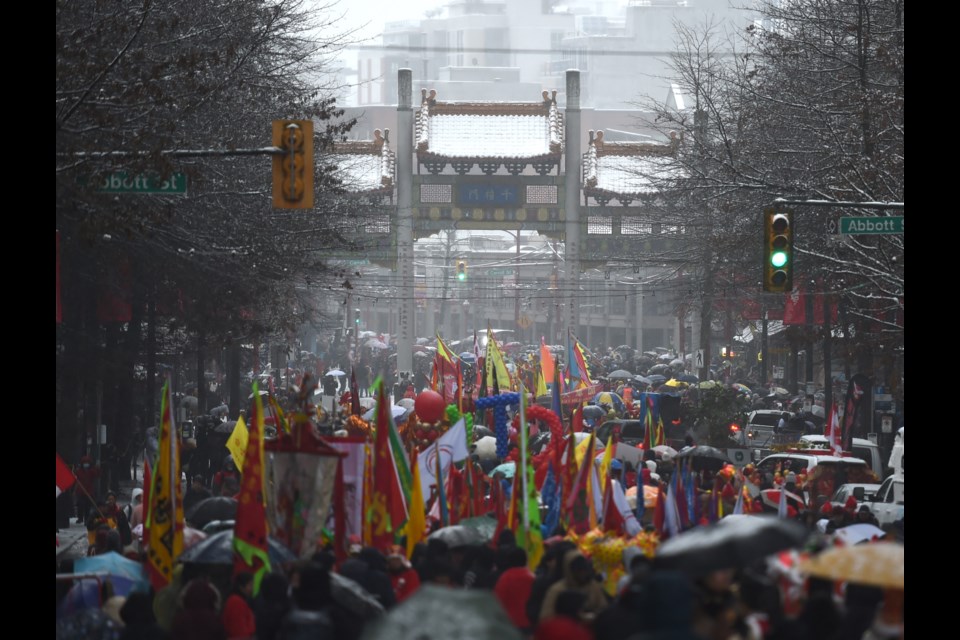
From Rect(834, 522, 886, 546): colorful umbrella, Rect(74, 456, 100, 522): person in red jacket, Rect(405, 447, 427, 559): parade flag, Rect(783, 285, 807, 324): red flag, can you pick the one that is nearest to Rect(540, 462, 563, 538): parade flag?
Rect(405, 447, 427, 559): parade flag

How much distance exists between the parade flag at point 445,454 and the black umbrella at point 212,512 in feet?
6.78

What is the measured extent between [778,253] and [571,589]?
957 cm

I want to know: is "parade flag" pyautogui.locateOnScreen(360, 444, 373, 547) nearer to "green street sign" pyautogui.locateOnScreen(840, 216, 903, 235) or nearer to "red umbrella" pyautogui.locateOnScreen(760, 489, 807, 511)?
"green street sign" pyautogui.locateOnScreen(840, 216, 903, 235)

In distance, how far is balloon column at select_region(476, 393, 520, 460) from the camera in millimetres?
20828

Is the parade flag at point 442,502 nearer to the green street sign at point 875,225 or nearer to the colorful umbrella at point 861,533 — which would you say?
the colorful umbrella at point 861,533

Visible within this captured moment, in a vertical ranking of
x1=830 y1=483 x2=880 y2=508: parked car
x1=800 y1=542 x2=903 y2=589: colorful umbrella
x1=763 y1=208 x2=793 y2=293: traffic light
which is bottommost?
x1=830 y1=483 x2=880 y2=508: parked car

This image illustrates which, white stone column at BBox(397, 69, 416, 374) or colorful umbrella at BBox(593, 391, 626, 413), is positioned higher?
white stone column at BBox(397, 69, 416, 374)

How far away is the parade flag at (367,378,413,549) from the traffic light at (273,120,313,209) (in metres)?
2.36

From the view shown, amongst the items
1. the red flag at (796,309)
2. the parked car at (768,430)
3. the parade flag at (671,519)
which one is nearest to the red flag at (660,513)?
the parade flag at (671,519)

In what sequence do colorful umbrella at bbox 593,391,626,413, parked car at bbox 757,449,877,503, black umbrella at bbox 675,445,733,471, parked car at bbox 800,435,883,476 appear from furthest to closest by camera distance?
colorful umbrella at bbox 593,391,626,413
parked car at bbox 800,435,883,476
black umbrella at bbox 675,445,733,471
parked car at bbox 757,449,877,503

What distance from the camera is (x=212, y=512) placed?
611 inches

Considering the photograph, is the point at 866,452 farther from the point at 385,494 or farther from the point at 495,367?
the point at 385,494

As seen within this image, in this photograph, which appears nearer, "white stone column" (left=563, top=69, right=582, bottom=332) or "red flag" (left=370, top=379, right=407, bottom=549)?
"red flag" (left=370, top=379, right=407, bottom=549)
